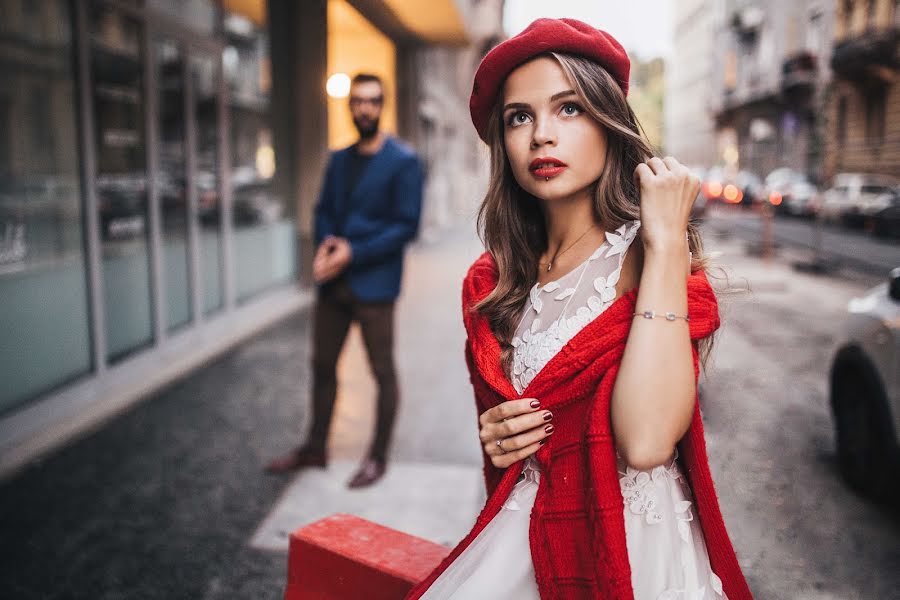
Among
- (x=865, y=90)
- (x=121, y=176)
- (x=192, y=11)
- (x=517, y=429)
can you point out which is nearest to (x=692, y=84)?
(x=865, y=90)

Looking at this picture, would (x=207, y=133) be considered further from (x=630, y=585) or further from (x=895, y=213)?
(x=895, y=213)

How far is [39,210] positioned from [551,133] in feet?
15.4

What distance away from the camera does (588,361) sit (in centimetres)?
122

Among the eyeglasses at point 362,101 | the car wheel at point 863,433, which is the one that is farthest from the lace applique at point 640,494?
the eyeglasses at point 362,101

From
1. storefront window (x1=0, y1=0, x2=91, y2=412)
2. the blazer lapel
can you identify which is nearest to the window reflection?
storefront window (x1=0, y1=0, x2=91, y2=412)

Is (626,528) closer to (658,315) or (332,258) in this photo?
(658,315)

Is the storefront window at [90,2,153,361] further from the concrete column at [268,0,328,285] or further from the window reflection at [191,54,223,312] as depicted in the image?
the concrete column at [268,0,328,285]

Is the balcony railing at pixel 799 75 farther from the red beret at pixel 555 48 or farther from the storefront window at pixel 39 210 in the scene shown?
the red beret at pixel 555 48

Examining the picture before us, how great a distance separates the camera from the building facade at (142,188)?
16.3 feet

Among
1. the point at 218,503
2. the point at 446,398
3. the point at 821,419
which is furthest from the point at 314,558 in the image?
the point at 821,419

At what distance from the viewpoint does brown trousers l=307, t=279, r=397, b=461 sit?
418 cm

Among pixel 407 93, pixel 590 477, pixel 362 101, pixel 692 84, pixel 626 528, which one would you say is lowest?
pixel 626 528

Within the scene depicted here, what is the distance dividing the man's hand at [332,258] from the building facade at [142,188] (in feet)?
4.43

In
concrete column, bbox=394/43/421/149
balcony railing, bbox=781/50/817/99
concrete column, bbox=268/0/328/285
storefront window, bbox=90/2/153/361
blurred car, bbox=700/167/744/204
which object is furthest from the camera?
balcony railing, bbox=781/50/817/99
